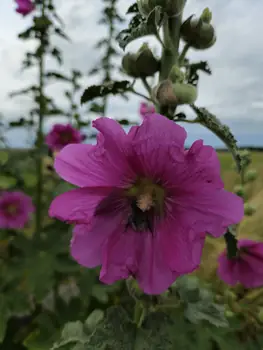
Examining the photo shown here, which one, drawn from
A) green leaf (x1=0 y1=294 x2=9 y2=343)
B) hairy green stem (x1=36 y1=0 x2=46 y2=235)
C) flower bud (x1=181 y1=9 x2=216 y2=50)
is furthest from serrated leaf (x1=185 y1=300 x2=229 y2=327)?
hairy green stem (x1=36 y1=0 x2=46 y2=235)

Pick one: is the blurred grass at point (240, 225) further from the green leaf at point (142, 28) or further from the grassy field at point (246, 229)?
the green leaf at point (142, 28)

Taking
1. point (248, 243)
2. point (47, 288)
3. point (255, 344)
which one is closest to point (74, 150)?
point (248, 243)

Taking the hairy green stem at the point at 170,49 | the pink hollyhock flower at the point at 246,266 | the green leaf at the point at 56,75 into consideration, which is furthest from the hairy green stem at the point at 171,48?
the green leaf at the point at 56,75

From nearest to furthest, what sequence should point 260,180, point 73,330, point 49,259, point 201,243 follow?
point 201,243, point 73,330, point 49,259, point 260,180

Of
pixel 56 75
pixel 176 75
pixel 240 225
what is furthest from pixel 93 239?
pixel 56 75

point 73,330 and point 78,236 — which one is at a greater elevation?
point 78,236

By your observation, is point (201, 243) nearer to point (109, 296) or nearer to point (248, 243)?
point (248, 243)

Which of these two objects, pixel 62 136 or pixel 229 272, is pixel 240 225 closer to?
A: pixel 229 272
